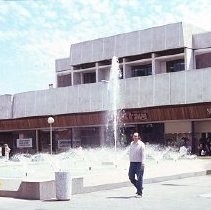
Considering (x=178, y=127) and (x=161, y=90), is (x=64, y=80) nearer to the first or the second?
(x=161, y=90)

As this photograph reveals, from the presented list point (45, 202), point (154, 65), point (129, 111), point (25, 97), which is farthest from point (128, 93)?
point (45, 202)

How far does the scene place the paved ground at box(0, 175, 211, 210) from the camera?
39.4 feet

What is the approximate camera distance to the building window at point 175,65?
45578 mm

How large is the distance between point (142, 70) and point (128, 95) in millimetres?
6023

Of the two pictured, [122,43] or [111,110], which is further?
[122,43]

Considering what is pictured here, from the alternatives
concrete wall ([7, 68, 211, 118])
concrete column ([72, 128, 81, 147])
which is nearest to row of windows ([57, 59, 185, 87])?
concrete wall ([7, 68, 211, 118])

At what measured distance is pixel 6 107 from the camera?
178 ft

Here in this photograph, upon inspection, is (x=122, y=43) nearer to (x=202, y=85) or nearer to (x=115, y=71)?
(x=115, y=71)

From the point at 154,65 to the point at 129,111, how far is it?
548 centimetres

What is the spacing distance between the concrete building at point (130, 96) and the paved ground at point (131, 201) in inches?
892

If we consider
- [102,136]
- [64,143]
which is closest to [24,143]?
[64,143]

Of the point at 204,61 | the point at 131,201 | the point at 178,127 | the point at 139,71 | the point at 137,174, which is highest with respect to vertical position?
the point at 204,61

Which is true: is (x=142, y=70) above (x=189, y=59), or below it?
below

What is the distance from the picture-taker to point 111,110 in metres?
44.7
